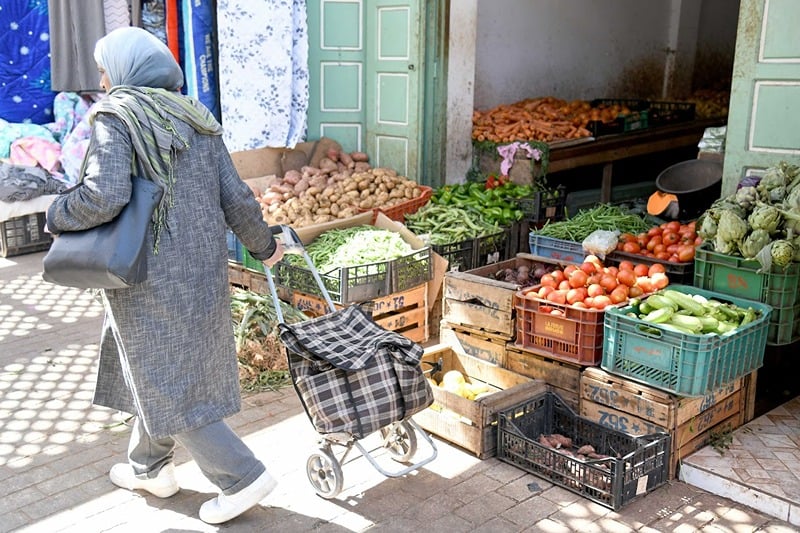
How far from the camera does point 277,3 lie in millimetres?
8570

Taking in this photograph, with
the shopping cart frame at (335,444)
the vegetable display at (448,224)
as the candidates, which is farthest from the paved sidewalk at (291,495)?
the vegetable display at (448,224)

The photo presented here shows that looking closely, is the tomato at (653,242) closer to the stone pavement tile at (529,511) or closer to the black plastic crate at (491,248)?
the black plastic crate at (491,248)

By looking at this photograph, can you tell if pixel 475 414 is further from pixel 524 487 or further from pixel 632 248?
pixel 632 248

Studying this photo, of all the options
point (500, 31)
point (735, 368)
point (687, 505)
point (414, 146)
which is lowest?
point (687, 505)

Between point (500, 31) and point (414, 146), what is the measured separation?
3467mm

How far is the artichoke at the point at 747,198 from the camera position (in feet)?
17.5

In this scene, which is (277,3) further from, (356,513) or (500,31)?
(356,513)

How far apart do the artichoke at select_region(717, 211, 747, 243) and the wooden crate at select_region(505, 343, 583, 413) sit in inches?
47.2

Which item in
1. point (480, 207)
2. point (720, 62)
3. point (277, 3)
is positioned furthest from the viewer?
point (720, 62)

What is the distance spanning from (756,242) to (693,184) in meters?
2.51

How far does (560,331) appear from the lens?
5.09 meters

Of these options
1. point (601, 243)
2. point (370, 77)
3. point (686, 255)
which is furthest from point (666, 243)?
point (370, 77)

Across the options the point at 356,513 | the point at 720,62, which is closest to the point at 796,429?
the point at 356,513

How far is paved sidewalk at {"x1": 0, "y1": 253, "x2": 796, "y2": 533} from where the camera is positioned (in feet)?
13.8
